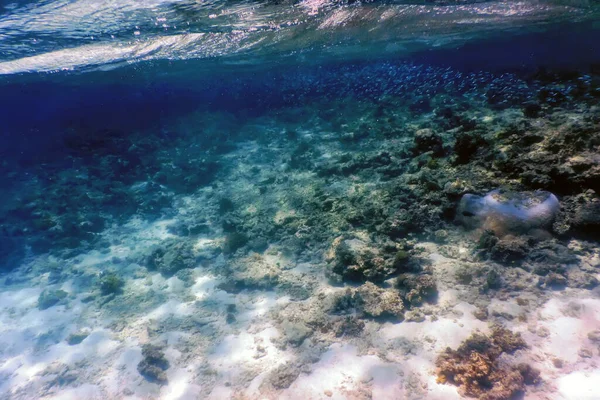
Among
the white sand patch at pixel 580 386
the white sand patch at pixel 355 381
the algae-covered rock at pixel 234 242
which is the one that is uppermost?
the white sand patch at pixel 580 386

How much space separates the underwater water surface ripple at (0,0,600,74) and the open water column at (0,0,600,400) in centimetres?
17

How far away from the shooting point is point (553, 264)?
17.6 ft

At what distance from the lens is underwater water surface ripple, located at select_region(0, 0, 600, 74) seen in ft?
35.5

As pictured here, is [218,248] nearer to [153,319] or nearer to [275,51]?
[153,319]

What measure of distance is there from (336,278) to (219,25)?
13248 mm

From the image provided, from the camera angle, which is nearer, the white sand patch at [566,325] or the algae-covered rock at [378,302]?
the white sand patch at [566,325]

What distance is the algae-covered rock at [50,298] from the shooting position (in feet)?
29.3

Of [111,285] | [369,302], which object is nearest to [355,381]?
[369,302]

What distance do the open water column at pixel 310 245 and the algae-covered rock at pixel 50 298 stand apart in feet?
0.20

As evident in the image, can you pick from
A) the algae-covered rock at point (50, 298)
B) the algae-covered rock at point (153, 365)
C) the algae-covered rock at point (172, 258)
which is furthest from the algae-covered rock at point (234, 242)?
the algae-covered rock at point (50, 298)

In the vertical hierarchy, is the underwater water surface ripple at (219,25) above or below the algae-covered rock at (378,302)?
above

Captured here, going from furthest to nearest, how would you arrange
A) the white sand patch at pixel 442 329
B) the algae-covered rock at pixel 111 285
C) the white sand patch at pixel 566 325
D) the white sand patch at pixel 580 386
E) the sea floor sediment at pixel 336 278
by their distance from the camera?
the algae-covered rock at pixel 111 285 → the white sand patch at pixel 442 329 → the sea floor sediment at pixel 336 278 → the white sand patch at pixel 566 325 → the white sand patch at pixel 580 386

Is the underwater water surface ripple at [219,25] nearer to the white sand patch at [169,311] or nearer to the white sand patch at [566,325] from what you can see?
the white sand patch at [169,311]

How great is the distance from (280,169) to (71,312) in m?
8.54
